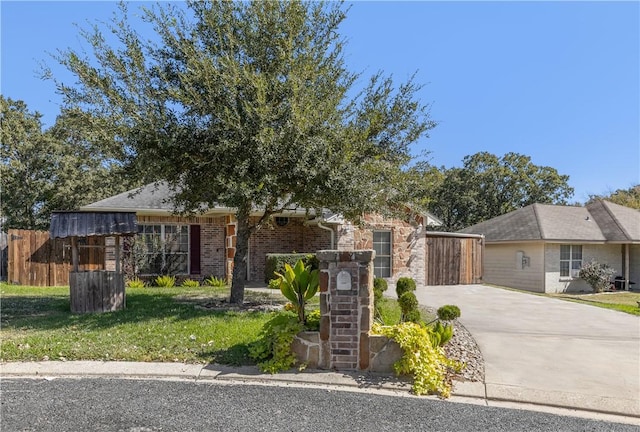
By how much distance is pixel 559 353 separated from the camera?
7059 millimetres

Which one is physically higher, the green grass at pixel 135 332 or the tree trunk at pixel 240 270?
the tree trunk at pixel 240 270

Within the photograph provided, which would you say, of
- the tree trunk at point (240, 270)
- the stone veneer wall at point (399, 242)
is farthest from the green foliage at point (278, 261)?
the tree trunk at point (240, 270)

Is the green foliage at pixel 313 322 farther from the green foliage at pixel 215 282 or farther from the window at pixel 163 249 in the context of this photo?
the window at pixel 163 249

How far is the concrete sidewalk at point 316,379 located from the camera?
4984 millimetres

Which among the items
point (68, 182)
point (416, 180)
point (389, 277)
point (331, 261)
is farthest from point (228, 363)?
point (68, 182)

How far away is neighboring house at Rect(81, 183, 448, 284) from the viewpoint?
16.2 m

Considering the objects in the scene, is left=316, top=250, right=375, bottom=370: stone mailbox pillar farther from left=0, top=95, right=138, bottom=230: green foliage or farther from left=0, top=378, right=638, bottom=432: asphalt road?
left=0, top=95, right=138, bottom=230: green foliage

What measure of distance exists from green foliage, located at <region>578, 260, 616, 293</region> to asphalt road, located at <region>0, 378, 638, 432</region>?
753 inches

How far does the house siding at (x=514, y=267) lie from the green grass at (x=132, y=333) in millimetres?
16904

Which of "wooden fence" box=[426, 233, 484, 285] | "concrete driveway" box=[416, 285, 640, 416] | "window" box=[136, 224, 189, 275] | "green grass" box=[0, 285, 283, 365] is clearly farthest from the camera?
"wooden fence" box=[426, 233, 484, 285]

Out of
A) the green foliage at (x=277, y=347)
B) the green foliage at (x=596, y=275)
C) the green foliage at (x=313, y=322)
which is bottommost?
the green foliage at (x=596, y=275)

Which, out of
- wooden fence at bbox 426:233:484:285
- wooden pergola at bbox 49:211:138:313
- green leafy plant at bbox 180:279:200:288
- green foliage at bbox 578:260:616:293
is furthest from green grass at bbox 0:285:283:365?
green foliage at bbox 578:260:616:293

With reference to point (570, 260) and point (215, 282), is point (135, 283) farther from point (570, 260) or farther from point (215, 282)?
point (570, 260)

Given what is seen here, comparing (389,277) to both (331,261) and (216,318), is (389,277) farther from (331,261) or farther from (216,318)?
(331,261)
